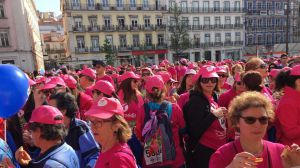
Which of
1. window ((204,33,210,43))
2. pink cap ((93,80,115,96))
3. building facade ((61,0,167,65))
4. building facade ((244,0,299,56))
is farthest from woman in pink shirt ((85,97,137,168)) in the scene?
building facade ((244,0,299,56))

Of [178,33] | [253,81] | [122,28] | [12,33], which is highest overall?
[122,28]

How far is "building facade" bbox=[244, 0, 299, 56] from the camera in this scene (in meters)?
51.9

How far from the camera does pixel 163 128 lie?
343 cm

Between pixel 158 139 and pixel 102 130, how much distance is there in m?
1.18

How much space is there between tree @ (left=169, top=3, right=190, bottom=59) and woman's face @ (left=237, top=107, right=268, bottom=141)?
138 ft

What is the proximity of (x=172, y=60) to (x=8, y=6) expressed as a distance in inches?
1028

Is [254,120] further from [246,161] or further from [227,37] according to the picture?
[227,37]

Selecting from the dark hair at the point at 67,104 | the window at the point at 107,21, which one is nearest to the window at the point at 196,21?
the window at the point at 107,21

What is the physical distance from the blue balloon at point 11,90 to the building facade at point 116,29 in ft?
115

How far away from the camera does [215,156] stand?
2.19 m

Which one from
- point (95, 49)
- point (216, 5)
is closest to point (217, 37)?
point (216, 5)

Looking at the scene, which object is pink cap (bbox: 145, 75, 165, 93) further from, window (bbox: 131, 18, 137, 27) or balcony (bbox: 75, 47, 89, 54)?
window (bbox: 131, 18, 137, 27)

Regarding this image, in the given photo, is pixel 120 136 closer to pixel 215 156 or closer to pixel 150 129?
pixel 215 156

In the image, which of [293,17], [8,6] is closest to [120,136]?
[8,6]
